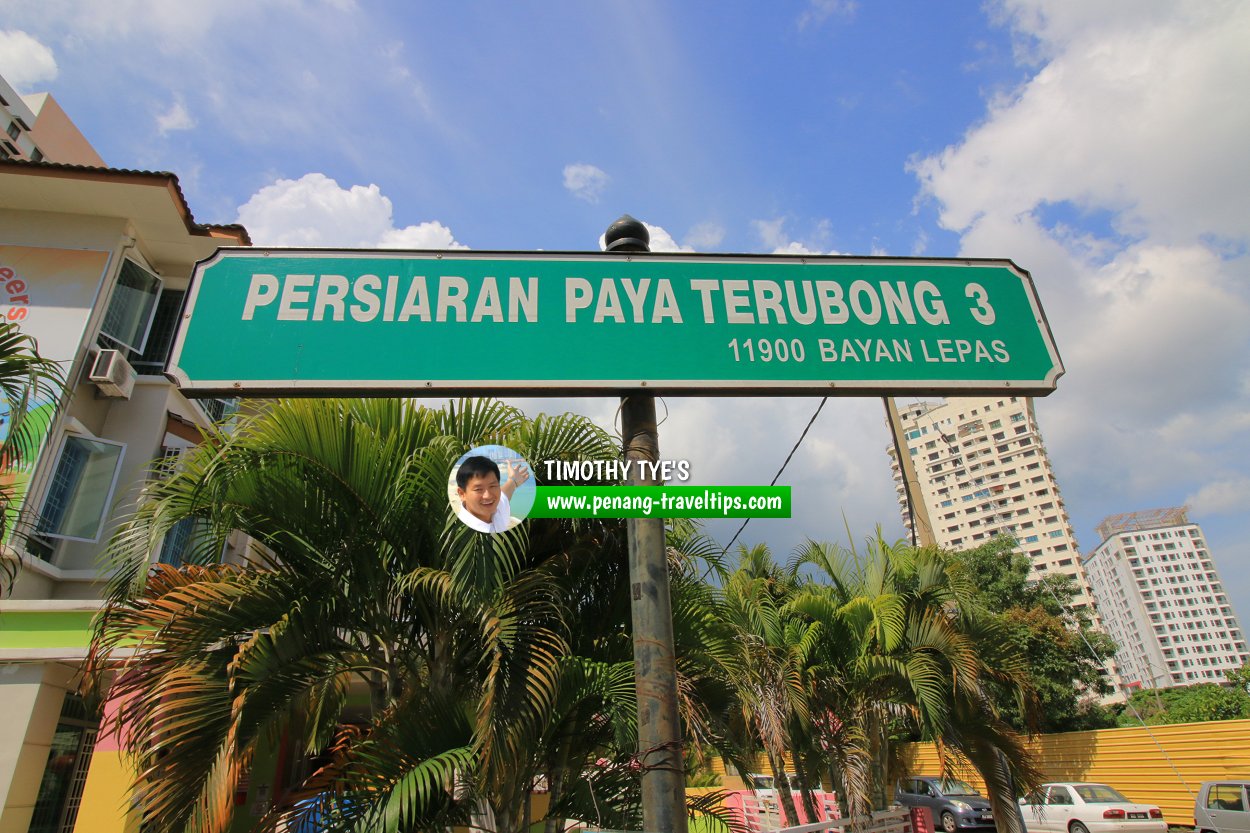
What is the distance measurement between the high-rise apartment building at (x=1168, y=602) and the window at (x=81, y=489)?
163468mm

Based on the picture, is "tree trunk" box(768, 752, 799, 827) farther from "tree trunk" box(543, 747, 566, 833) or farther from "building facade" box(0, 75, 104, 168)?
"building facade" box(0, 75, 104, 168)

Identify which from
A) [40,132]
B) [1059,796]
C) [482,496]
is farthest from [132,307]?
[40,132]

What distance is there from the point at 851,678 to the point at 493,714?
667 centimetres

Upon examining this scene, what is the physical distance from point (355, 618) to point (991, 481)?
120516 millimetres

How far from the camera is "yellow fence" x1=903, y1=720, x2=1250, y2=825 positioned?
13.7m

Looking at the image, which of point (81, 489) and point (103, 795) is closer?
point (103, 795)

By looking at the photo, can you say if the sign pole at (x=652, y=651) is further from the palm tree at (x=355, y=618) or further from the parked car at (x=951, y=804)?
the parked car at (x=951, y=804)

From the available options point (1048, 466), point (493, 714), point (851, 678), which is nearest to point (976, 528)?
point (1048, 466)

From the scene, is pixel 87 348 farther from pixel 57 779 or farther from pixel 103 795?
pixel 103 795

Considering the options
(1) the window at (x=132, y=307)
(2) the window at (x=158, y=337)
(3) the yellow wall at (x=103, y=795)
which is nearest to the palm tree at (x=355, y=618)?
(3) the yellow wall at (x=103, y=795)

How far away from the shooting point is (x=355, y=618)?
3604 millimetres

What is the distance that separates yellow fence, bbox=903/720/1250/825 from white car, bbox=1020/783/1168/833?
774 millimetres

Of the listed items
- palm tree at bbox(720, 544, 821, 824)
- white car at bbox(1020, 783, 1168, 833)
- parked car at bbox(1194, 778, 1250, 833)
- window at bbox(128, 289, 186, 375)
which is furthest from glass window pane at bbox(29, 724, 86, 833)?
parked car at bbox(1194, 778, 1250, 833)

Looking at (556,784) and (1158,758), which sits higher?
(556,784)
